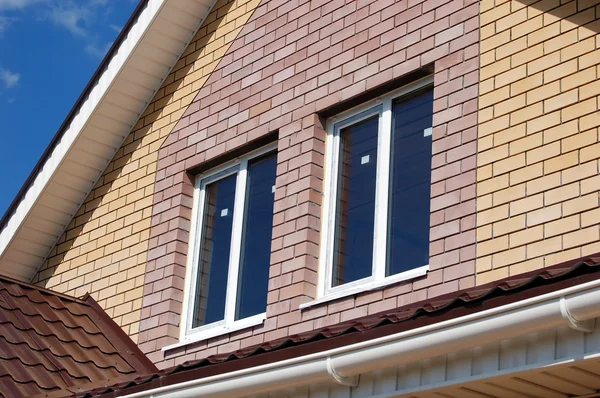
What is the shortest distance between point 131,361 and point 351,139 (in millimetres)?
2851

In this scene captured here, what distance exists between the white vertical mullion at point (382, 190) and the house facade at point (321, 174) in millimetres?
18

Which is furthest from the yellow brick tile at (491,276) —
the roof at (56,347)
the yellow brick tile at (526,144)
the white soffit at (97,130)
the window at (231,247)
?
the white soffit at (97,130)

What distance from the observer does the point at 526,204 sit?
7.59 metres

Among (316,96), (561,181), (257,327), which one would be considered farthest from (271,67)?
(561,181)

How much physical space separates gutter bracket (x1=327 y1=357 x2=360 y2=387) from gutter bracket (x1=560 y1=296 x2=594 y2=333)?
1.56m

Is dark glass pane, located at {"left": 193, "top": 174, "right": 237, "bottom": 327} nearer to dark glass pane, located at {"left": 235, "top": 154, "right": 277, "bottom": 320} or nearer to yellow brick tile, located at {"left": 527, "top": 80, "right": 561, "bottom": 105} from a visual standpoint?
dark glass pane, located at {"left": 235, "top": 154, "right": 277, "bottom": 320}

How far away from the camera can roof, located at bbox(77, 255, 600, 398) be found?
18.0 feet

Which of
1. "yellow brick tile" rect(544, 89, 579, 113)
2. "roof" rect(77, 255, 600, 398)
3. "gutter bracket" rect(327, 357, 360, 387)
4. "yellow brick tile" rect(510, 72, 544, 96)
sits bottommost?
"gutter bracket" rect(327, 357, 360, 387)

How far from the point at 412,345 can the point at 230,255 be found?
4.37 metres

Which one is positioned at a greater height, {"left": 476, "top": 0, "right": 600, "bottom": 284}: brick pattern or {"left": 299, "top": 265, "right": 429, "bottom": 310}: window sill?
{"left": 476, "top": 0, "right": 600, "bottom": 284}: brick pattern

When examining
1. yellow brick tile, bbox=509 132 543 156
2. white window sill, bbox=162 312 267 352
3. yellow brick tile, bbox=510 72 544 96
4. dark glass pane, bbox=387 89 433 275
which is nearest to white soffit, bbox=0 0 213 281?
white window sill, bbox=162 312 267 352

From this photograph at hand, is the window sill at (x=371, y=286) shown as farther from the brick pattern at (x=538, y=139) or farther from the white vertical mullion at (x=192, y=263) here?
the white vertical mullion at (x=192, y=263)

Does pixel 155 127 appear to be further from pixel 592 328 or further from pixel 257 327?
pixel 592 328

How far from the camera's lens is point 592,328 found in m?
5.43
